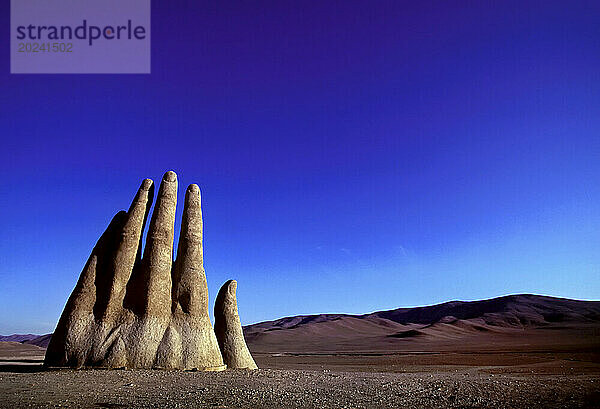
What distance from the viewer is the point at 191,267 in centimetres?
2055

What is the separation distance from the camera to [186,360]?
1830cm

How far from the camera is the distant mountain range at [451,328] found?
2714 inches

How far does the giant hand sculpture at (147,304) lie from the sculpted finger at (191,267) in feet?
0.14

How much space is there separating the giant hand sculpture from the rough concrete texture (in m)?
0.05

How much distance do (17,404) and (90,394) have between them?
1860mm

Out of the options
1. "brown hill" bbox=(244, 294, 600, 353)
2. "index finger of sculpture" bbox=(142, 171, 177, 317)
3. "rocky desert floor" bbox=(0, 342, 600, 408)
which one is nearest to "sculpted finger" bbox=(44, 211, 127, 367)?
"rocky desert floor" bbox=(0, 342, 600, 408)

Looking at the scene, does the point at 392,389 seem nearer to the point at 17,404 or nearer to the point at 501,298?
the point at 17,404

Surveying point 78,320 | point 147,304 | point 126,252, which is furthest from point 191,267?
point 78,320

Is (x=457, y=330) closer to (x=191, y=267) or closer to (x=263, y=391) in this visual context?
(x=191, y=267)

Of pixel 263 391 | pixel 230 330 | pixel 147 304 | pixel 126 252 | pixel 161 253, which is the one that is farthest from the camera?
pixel 230 330

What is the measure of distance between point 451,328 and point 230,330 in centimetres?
7460

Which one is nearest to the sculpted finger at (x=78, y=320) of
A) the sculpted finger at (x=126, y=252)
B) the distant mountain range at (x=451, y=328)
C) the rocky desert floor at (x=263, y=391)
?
the sculpted finger at (x=126, y=252)

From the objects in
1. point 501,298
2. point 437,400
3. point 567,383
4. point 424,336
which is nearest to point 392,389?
point 437,400

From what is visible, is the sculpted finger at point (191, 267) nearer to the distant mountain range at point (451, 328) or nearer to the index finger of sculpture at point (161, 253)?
the index finger of sculpture at point (161, 253)
